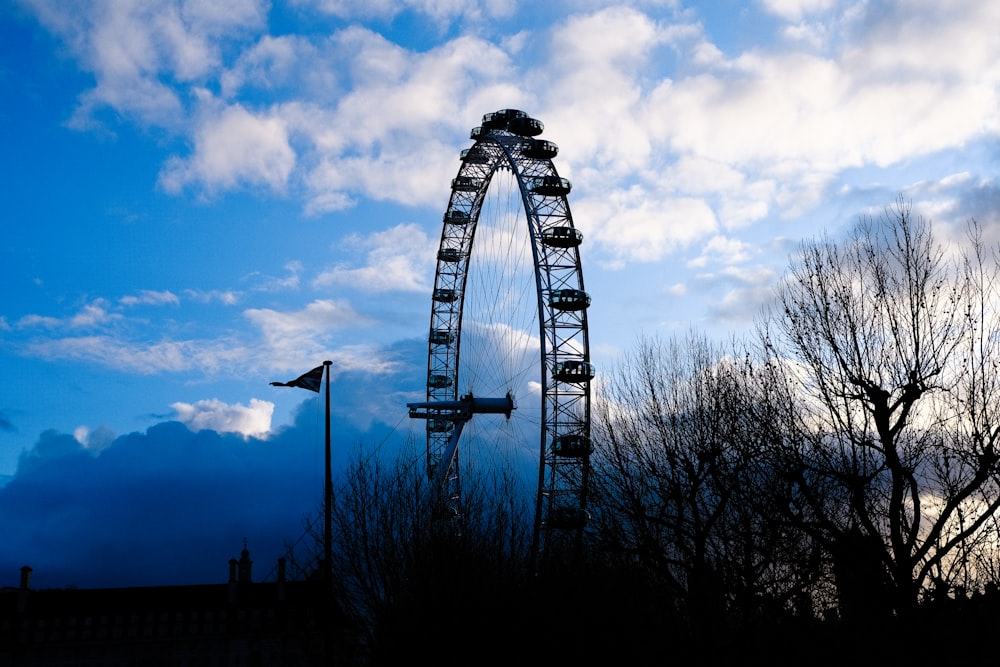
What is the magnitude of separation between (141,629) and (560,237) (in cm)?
4208

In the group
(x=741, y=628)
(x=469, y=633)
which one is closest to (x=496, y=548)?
(x=469, y=633)

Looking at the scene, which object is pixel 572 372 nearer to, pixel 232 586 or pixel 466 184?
pixel 466 184

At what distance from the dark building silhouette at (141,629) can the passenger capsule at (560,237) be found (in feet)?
105

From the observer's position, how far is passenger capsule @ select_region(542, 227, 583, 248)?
117 feet

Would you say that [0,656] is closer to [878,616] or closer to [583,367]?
[583,367]

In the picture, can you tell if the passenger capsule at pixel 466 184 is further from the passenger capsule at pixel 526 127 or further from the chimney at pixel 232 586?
the chimney at pixel 232 586

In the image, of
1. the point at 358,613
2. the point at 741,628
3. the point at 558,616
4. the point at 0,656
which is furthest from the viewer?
the point at 0,656

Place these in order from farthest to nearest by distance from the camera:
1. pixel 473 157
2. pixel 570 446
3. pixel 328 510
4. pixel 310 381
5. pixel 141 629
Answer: pixel 141 629 < pixel 473 157 < pixel 570 446 < pixel 310 381 < pixel 328 510

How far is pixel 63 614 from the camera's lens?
2389 inches

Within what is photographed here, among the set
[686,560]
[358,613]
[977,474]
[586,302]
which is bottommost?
[358,613]

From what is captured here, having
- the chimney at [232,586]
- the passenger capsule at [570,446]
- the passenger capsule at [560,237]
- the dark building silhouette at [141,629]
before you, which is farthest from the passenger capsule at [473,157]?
the chimney at [232,586]

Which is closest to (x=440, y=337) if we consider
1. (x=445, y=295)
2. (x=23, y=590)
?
(x=445, y=295)

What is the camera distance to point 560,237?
35844 mm

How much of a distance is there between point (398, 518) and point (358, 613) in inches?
104
